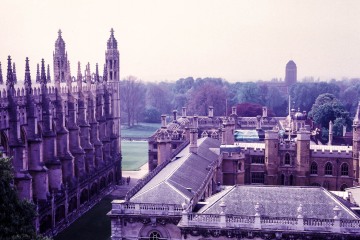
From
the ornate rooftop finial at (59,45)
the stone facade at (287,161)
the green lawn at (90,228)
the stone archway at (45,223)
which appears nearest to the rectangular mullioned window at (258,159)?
the stone facade at (287,161)

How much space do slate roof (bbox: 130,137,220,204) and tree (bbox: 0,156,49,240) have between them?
28.7ft

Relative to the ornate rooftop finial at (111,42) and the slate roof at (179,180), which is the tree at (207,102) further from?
the slate roof at (179,180)

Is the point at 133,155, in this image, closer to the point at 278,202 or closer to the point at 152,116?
the point at 152,116

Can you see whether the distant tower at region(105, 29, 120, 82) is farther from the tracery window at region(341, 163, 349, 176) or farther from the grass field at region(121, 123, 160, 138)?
the grass field at region(121, 123, 160, 138)

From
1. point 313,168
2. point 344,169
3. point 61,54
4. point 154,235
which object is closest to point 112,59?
point 61,54

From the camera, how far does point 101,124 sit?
70625mm

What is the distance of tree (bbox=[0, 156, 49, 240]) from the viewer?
28.2 metres

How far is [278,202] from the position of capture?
3388cm

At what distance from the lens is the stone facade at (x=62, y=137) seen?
147ft

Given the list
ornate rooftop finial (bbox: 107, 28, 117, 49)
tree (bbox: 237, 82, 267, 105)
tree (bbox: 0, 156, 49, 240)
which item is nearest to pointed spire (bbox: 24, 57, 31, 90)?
tree (bbox: 0, 156, 49, 240)

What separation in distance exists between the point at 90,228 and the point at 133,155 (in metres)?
45.6

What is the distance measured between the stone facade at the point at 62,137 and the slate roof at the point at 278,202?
1636cm

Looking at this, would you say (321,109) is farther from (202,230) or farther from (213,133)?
(202,230)

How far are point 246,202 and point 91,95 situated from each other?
38.3 metres
